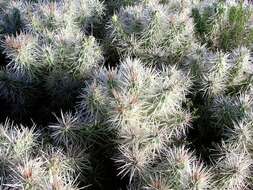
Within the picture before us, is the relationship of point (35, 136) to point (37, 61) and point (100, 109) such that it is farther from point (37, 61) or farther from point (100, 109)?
point (37, 61)

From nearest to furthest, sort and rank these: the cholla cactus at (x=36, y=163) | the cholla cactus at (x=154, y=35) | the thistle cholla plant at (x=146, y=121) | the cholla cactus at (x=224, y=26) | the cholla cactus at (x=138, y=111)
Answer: the cholla cactus at (x=36, y=163) < the thistle cholla plant at (x=146, y=121) < the cholla cactus at (x=138, y=111) < the cholla cactus at (x=154, y=35) < the cholla cactus at (x=224, y=26)

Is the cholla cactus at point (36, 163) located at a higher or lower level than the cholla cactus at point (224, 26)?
lower

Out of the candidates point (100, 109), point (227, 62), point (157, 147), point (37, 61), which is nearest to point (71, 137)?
point (100, 109)

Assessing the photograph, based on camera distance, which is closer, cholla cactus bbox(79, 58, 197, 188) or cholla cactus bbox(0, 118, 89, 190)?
cholla cactus bbox(0, 118, 89, 190)

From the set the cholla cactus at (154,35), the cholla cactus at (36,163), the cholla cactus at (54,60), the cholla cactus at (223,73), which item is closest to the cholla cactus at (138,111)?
the cholla cactus at (36,163)

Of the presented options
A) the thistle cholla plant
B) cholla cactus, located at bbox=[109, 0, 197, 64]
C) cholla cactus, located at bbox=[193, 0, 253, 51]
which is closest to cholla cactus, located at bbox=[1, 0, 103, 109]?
cholla cactus, located at bbox=[109, 0, 197, 64]

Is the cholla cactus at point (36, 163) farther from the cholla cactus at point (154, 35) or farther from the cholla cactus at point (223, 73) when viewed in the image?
the cholla cactus at point (154, 35)

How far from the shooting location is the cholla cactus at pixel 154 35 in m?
3.52

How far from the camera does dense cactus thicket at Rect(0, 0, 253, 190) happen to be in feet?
8.13

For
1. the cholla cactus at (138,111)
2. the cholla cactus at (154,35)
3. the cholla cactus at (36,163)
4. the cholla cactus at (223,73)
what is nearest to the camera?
the cholla cactus at (36,163)

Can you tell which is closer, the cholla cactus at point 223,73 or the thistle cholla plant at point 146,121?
the thistle cholla plant at point 146,121

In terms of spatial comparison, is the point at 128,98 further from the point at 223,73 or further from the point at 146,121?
the point at 223,73

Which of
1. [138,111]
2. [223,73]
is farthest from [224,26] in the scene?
[138,111]

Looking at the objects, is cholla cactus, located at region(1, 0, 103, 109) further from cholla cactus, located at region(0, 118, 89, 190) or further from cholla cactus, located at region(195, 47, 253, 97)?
cholla cactus, located at region(195, 47, 253, 97)
